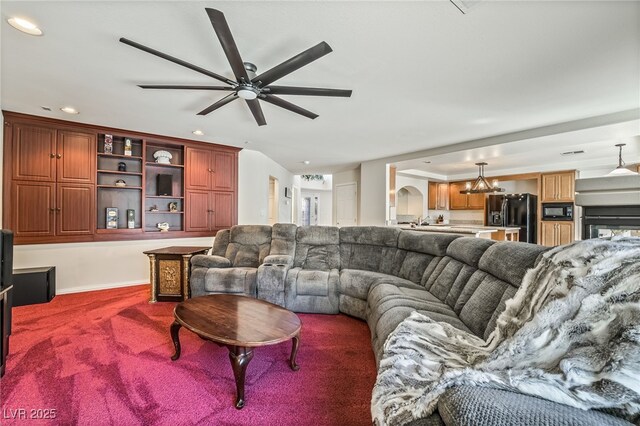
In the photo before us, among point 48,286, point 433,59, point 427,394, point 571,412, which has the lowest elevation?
point 48,286

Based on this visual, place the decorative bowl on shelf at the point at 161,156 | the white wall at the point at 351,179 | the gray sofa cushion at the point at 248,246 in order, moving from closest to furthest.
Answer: the gray sofa cushion at the point at 248,246 → the decorative bowl on shelf at the point at 161,156 → the white wall at the point at 351,179

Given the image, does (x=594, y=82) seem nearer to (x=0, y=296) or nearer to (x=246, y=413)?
(x=246, y=413)

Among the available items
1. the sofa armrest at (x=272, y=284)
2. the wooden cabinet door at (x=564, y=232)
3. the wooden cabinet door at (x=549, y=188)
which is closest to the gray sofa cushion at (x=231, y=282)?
the sofa armrest at (x=272, y=284)

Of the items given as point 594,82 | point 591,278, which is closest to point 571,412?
point 591,278

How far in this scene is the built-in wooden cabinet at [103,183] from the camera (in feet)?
11.3

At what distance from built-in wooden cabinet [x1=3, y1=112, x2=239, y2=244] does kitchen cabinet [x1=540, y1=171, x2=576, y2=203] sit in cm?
670

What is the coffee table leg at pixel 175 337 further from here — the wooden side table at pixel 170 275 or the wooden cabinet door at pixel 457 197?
the wooden cabinet door at pixel 457 197

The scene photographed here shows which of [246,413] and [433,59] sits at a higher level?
[433,59]

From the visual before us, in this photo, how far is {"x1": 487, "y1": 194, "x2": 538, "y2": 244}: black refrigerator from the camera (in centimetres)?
600

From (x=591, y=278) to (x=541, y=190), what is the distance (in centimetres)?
Result: 650

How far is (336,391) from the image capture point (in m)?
1.70

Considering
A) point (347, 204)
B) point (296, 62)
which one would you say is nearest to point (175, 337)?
point (296, 62)

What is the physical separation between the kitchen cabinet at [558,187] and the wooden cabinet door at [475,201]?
133 cm

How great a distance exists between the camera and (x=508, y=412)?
0.67 m
